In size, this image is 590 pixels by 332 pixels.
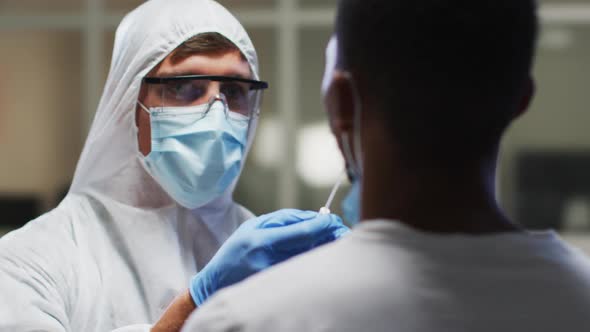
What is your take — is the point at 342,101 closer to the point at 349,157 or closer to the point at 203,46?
the point at 349,157

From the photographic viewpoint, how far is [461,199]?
81 centimetres

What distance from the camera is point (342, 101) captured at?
2.78ft

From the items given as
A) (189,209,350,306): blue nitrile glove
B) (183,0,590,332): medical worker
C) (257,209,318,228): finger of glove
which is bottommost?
(189,209,350,306): blue nitrile glove

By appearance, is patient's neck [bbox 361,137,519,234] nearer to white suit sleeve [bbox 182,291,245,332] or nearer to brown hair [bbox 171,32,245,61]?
white suit sleeve [bbox 182,291,245,332]

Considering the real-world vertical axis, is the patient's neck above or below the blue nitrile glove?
above

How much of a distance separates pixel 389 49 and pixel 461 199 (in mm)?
183

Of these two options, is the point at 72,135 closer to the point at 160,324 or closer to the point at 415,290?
the point at 160,324

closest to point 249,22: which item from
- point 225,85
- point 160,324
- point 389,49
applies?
point 225,85

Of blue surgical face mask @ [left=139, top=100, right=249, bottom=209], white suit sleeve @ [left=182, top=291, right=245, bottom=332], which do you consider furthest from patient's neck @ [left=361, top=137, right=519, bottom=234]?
blue surgical face mask @ [left=139, top=100, right=249, bottom=209]

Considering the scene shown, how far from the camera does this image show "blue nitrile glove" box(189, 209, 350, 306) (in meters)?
1.20

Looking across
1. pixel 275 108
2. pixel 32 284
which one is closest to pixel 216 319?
pixel 32 284

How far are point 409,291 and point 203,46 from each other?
97cm

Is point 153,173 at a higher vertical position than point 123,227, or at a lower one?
higher

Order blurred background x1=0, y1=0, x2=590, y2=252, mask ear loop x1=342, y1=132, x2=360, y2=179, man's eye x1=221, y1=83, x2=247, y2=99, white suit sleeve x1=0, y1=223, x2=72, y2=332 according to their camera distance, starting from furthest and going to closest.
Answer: blurred background x1=0, y1=0, x2=590, y2=252, man's eye x1=221, y1=83, x2=247, y2=99, white suit sleeve x1=0, y1=223, x2=72, y2=332, mask ear loop x1=342, y1=132, x2=360, y2=179
